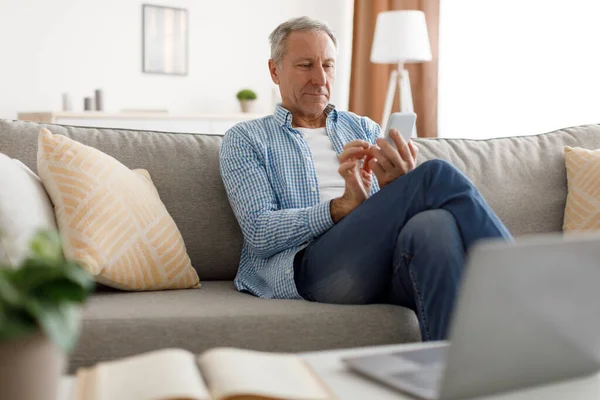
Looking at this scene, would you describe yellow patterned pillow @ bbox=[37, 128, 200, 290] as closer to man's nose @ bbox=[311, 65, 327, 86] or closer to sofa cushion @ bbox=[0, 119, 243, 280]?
sofa cushion @ bbox=[0, 119, 243, 280]

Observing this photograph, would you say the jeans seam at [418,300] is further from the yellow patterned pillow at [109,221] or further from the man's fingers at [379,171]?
the yellow patterned pillow at [109,221]

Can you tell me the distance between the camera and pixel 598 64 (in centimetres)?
397

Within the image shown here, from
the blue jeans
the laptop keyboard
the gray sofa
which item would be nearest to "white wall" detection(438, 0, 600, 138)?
the gray sofa

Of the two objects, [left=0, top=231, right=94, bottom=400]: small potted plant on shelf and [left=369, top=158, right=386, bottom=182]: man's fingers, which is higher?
[left=0, top=231, right=94, bottom=400]: small potted plant on shelf

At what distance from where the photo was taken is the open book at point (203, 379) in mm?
786

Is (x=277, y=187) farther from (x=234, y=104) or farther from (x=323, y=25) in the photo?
(x=234, y=104)

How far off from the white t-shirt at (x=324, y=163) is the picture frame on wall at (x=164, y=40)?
3327 millimetres

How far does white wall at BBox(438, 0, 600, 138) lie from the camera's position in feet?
13.3

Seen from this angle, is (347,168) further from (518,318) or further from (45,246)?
(45,246)

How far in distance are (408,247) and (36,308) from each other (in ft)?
3.77

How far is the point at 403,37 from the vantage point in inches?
172

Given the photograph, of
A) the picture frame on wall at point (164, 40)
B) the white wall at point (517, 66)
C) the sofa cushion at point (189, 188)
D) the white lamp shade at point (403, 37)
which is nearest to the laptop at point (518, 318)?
the sofa cushion at point (189, 188)

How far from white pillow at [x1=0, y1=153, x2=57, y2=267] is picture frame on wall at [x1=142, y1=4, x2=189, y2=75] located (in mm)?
3641

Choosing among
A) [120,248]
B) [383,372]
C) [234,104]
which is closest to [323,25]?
[120,248]
